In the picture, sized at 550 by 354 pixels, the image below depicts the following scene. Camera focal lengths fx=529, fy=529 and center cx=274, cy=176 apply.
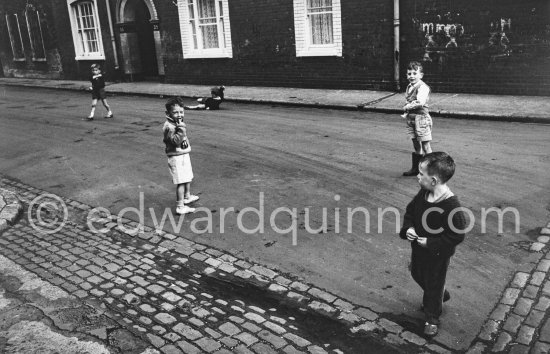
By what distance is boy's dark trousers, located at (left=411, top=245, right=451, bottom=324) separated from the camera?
4.13 metres

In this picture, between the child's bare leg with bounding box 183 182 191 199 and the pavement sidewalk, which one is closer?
the child's bare leg with bounding box 183 182 191 199

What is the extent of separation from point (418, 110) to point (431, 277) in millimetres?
3939

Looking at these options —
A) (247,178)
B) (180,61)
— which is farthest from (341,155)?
(180,61)

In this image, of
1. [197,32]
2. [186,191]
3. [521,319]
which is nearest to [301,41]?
[197,32]

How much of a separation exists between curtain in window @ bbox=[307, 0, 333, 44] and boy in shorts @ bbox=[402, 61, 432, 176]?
930 centimetres

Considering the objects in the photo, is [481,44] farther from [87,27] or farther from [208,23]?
[87,27]

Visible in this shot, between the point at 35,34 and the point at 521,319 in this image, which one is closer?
the point at 521,319

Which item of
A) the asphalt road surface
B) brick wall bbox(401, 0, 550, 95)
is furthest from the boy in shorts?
brick wall bbox(401, 0, 550, 95)

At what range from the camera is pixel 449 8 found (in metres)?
13.7

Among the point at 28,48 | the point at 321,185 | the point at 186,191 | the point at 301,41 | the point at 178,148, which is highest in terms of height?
the point at 28,48

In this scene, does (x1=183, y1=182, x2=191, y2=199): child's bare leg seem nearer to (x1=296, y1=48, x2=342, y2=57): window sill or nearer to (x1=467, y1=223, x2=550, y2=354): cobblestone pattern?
(x1=467, y1=223, x2=550, y2=354): cobblestone pattern

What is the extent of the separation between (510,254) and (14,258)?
214 inches

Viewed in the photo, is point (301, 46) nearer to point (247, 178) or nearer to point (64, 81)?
point (247, 178)

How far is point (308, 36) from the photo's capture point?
16844mm
